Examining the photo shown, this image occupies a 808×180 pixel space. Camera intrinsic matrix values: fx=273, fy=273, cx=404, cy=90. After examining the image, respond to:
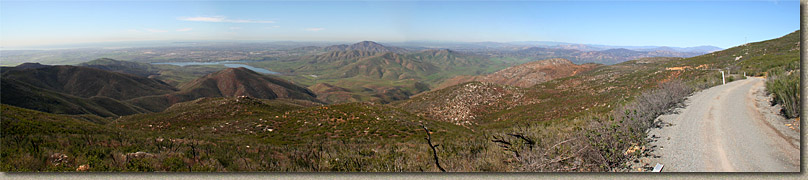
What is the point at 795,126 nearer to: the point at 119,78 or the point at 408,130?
the point at 408,130

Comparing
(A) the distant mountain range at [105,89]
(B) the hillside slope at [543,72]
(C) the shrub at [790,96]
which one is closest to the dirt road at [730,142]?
(C) the shrub at [790,96]

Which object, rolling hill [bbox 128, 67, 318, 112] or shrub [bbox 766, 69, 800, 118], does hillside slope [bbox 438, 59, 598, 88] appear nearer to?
shrub [bbox 766, 69, 800, 118]

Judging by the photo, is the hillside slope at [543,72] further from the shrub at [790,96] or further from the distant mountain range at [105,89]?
the distant mountain range at [105,89]

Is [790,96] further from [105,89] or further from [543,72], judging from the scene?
[105,89]

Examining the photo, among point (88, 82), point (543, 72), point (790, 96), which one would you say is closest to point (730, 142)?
point (790, 96)

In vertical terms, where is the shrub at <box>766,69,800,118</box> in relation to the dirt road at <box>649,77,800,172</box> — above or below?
above

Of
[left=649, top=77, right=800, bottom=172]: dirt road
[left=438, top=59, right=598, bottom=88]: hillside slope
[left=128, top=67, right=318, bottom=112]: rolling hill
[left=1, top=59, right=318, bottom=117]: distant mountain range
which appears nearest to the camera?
[left=649, top=77, right=800, bottom=172]: dirt road

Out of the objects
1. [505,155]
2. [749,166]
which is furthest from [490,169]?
[749,166]

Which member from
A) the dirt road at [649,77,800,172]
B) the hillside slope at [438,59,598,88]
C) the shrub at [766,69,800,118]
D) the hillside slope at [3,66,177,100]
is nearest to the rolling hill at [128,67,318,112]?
the hillside slope at [3,66,177,100]

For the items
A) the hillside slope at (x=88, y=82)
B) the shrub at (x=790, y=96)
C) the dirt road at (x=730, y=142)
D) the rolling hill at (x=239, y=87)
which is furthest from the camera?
the rolling hill at (x=239, y=87)
